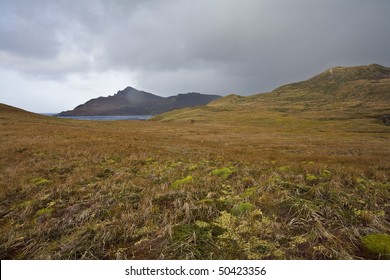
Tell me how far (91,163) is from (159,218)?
934 centimetres

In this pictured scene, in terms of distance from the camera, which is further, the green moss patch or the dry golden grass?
the dry golden grass

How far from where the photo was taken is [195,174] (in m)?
11.0

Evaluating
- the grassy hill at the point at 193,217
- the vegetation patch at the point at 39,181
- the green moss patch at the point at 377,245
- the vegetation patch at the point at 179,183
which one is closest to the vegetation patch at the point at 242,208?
the grassy hill at the point at 193,217

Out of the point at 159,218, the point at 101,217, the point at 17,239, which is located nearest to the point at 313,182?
the point at 159,218

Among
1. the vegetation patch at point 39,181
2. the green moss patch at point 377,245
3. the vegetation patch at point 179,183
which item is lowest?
the green moss patch at point 377,245

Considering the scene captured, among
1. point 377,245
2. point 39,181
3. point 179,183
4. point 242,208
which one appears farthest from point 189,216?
point 39,181

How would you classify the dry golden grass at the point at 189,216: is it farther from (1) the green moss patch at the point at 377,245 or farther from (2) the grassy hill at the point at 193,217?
(1) the green moss patch at the point at 377,245

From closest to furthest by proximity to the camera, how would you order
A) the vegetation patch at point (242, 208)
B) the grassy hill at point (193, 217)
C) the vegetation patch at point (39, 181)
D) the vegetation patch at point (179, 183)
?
1. the grassy hill at point (193, 217)
2. the vegetation patch at point (242, 208)
3. the vegetation patch at point (179, 183)
4. the vegetation patch at point (39, 181)

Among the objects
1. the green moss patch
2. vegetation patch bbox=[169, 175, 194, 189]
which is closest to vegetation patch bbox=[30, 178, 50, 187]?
vegetation patch bbox=[169, 175, 194, 189]

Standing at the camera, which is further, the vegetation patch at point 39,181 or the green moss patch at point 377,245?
the vegetation patch at point 39,181

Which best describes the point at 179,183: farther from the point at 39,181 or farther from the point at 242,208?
the point at 39,181

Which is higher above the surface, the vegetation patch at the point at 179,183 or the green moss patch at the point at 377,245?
the vegetation patch at the point at 179,183

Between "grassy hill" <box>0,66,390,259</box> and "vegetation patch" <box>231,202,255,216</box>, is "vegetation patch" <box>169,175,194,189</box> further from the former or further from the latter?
"vegetation patch" <box>231,202,255,216</box>
